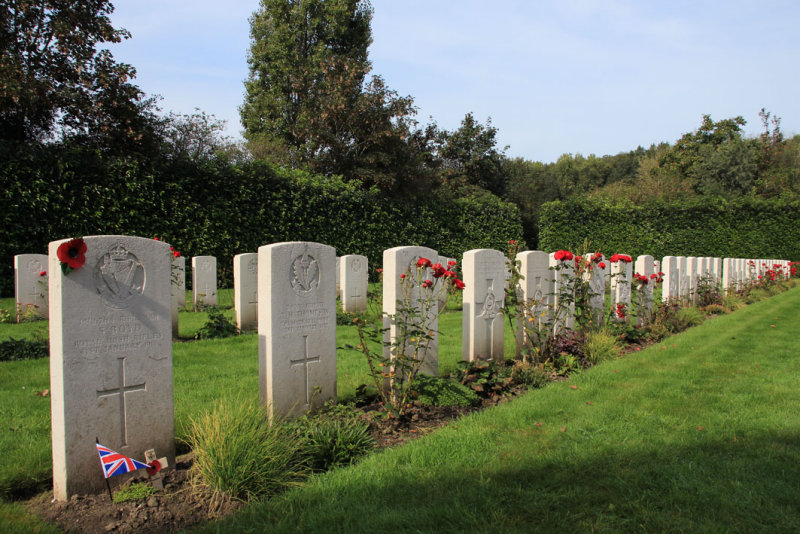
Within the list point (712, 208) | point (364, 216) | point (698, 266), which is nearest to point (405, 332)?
point (698, 266)

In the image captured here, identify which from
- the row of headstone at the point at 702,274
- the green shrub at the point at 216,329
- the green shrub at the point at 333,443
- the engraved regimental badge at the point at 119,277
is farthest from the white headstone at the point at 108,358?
the row of headstone at the point at 702,274

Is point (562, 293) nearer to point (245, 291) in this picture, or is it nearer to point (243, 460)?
point (243, 460)

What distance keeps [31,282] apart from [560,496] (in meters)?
10.3

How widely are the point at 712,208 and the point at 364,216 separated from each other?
17025mm

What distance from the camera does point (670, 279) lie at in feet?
34.8

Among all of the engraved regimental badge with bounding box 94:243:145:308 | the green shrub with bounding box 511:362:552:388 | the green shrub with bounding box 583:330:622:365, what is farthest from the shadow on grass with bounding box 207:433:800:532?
the green shrub with bounding box 583:330:622:365

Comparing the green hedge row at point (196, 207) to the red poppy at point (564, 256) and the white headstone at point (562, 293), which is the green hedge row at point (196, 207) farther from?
the red poppy at point (564, 256)

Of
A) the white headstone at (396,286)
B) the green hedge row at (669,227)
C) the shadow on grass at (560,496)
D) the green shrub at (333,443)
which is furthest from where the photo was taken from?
the green hedge row at (669,227)

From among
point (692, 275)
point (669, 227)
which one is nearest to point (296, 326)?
point (692, 275)

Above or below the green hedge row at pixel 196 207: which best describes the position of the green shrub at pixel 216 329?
below

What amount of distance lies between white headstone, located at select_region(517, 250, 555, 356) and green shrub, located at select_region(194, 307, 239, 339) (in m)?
4.65

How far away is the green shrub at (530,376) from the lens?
5.48 metres

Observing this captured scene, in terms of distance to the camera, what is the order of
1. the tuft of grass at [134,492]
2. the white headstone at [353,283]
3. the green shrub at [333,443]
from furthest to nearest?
the white headstone at [353,283], the green shrub at [333,443], the tuft of grass at [134,492]

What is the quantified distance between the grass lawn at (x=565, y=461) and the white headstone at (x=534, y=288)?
1.08 metres
